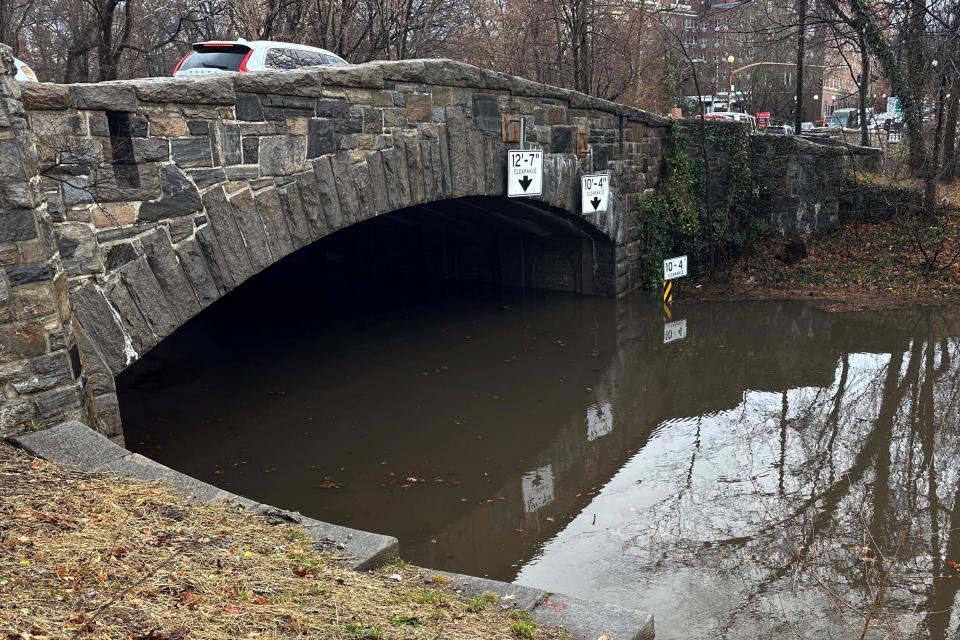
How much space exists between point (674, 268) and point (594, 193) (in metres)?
1.89

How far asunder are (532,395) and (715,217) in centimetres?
793

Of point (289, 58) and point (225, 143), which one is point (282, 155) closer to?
point (225, 143)

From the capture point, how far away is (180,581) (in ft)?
11.9

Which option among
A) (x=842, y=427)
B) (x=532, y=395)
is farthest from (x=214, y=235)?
(x=842, y=427)

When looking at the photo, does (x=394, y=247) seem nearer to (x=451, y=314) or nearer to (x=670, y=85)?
(x=451, y=314)

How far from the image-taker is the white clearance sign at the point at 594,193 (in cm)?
1350

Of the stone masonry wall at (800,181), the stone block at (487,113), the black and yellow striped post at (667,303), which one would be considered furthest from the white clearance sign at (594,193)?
the stone masonry wall at (800,181)

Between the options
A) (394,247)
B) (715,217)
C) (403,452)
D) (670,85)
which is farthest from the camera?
(670,85)

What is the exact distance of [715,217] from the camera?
16.5 m

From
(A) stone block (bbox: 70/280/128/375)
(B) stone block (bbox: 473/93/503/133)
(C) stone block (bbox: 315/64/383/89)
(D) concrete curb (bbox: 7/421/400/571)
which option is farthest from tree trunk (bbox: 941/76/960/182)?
(D) concrete curb (bbox: 7/421/400/571)

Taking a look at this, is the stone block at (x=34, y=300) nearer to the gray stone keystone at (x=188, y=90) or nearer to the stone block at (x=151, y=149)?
the stone block at (x=151, y=149)

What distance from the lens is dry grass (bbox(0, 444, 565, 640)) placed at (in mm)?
3279


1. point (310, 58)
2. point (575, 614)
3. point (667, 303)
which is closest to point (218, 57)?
point (310, 58)

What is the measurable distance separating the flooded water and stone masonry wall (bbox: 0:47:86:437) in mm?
2397
